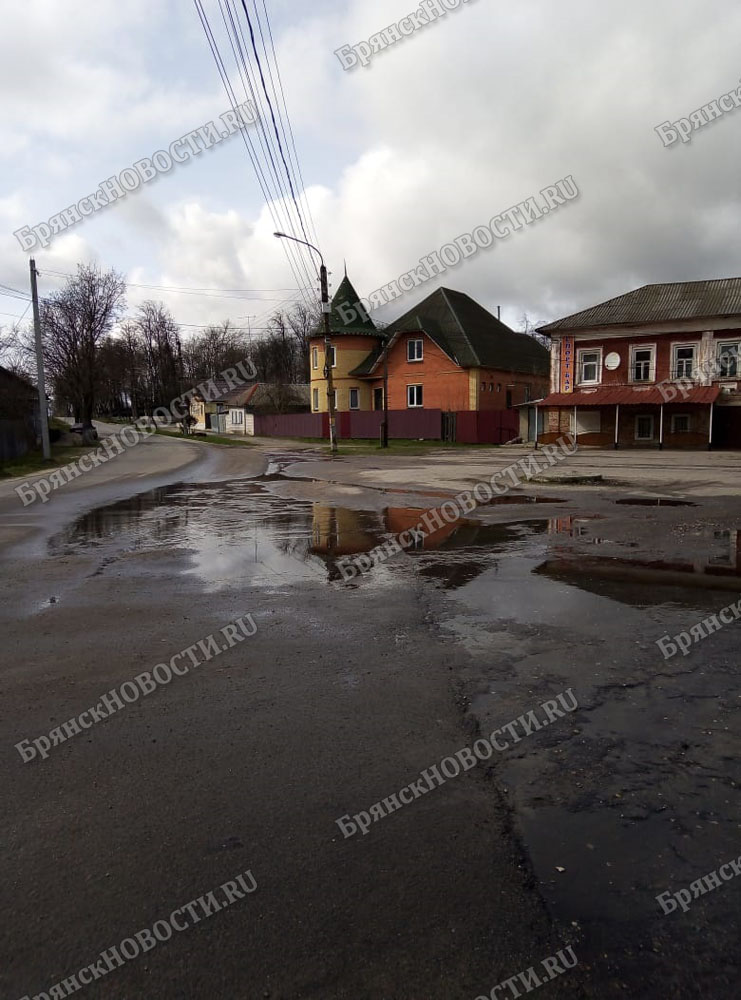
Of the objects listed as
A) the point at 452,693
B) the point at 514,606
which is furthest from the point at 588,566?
the point at 452,693

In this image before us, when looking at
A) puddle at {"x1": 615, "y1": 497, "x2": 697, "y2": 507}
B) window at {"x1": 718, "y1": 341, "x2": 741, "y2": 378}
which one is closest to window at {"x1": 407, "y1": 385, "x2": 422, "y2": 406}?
window at {"x1": 718, "y1": 341, "x2": 741, "y2": 378}

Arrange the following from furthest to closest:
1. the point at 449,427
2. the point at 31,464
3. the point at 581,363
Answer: the point at 449,427 < the point at 581,363 < the point at 31,464

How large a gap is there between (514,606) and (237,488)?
43.5 ft

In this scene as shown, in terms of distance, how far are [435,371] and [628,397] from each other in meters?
15.0

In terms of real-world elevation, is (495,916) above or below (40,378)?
below

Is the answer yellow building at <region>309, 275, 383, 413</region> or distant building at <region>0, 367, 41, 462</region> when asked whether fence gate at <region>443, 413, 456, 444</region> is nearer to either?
yellow building at <region>309, 275, 383, 413</region>

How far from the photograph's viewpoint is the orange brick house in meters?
44.5

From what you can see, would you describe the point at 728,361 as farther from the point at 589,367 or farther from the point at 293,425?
the point at 293,425

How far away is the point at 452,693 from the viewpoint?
444cm

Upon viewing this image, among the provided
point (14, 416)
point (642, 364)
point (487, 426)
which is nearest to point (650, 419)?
point (642, 364)

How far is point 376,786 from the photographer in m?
3.38

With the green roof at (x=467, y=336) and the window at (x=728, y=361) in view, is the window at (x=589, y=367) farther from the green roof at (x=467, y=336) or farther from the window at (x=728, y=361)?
the green roof at (x=467, y=336)

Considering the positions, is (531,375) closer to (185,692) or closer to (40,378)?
(40,378)

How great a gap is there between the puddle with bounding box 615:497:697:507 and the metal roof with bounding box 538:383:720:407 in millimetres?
21312
